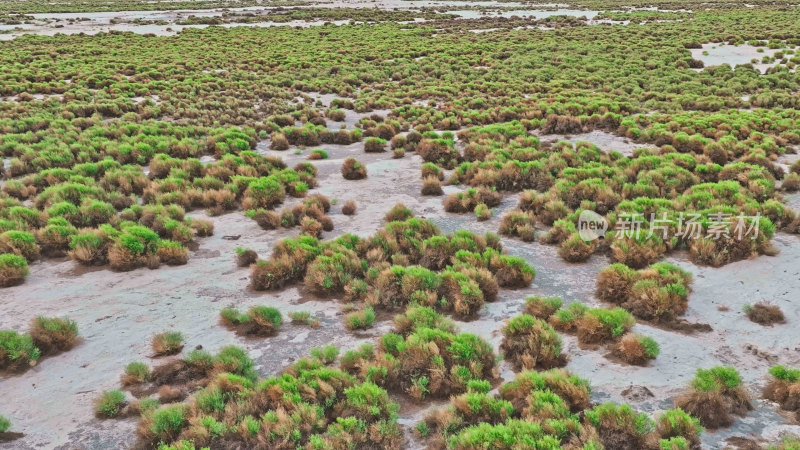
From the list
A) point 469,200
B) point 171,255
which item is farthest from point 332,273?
point 469,200

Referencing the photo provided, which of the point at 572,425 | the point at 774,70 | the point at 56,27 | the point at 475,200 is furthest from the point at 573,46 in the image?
the point at 56,27

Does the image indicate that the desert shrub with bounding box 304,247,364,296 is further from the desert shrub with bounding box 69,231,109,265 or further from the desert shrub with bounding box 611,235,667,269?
the desert shrub with bounding box 611,235,667,269

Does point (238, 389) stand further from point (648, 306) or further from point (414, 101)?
point (414, 101)

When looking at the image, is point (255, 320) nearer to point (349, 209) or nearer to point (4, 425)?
point (4, 425)

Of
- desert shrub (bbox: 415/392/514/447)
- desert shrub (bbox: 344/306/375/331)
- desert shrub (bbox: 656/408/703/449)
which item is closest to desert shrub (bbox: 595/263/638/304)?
desert shrub (bbox: 656/408/703/449)

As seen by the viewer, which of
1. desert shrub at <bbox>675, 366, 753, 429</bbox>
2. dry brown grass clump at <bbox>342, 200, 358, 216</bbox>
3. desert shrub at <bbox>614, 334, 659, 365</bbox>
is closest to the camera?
desert shrub at <bbox>675, 366, 753, 429</bbox>

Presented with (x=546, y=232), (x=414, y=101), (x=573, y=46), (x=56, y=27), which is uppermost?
(x=56, y=27)
